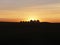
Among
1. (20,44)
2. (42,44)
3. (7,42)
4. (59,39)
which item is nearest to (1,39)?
(7,42)

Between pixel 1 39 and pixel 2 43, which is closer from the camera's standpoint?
pixel 2 43

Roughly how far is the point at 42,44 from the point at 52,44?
0.88 meters

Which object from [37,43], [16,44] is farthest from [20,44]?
[37,43]

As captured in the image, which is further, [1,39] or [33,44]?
[1,39]

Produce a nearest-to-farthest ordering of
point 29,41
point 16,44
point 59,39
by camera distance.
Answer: point 16,44, point 29,41, point 59,39

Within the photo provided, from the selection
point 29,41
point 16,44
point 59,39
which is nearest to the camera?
point 16,44

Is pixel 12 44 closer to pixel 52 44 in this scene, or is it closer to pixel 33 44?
pixel 33 44

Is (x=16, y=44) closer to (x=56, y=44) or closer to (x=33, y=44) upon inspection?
(x=33, y=44)

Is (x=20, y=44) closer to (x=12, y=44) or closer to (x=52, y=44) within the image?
(x=12, y=44)

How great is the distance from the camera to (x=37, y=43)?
730 inches

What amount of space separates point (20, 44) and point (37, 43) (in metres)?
1.56

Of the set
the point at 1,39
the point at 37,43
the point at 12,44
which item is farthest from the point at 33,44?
the point at 1,39

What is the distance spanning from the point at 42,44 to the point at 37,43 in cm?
55

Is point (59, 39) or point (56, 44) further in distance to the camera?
point (59, 39)
